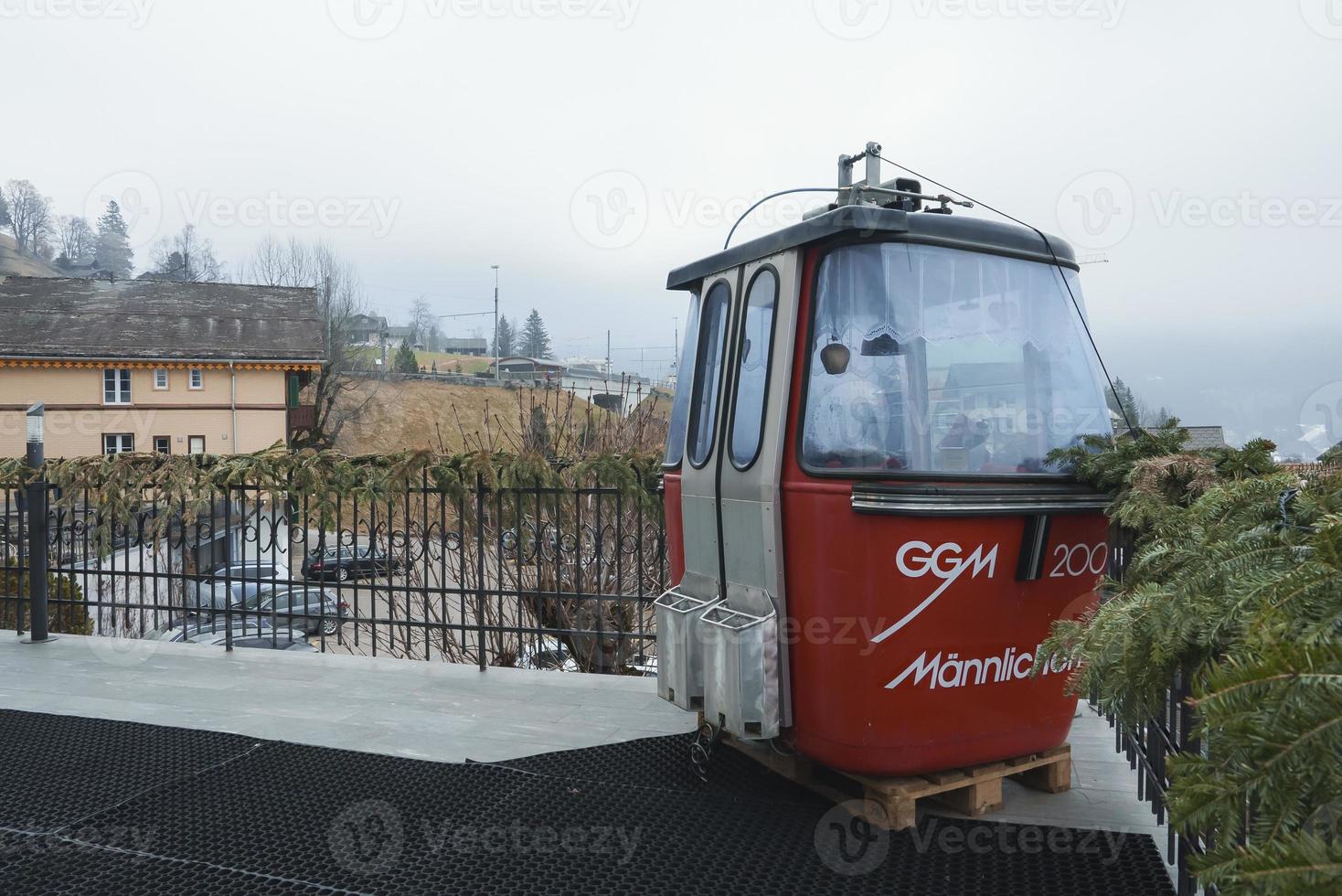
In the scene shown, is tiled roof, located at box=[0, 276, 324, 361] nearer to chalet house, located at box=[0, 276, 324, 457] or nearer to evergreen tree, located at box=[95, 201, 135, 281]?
chalet house, located at box=[0, 276, 324, 457]

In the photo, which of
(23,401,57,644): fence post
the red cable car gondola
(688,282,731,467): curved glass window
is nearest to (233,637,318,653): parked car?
(23,401,57,644): fence post

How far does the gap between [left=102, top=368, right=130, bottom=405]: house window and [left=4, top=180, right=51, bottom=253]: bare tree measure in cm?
7941

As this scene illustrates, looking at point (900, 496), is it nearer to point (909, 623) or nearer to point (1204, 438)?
point (909, 623)

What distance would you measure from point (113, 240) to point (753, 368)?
10619cm

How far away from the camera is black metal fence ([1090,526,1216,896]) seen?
116 inches

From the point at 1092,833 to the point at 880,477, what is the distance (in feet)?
5.38

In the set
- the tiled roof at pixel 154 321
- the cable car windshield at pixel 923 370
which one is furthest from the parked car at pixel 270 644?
the tiled roof at pixel 154 321

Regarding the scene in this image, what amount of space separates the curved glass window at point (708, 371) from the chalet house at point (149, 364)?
35.9 meters

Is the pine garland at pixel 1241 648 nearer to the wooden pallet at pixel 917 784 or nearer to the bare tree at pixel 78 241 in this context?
the wooden pallet at pixel 917 784

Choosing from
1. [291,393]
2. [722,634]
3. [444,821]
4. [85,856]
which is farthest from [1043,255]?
[291,393]

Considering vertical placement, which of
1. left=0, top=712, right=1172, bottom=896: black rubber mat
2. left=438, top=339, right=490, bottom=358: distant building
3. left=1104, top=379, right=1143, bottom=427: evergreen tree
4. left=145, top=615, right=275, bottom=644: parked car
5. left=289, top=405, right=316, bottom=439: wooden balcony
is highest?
left=438, top=339, right=490, bottom=358: distant building

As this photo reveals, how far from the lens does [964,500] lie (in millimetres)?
3564

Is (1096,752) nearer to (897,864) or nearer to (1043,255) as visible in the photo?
(897,864)

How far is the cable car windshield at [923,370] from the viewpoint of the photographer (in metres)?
3.62
